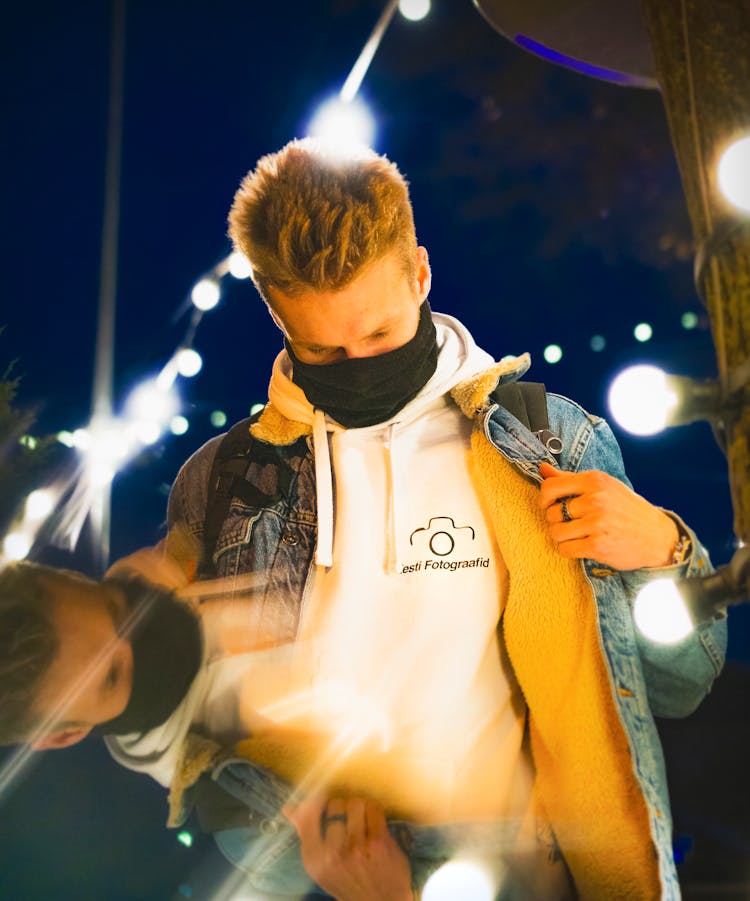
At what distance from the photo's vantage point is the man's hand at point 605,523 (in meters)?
0.96

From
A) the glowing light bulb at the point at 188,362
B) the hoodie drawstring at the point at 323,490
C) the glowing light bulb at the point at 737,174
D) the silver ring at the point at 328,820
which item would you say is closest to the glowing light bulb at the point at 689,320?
the glowing light bulb at the point at 737,174

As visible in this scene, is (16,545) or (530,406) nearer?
(530,406)

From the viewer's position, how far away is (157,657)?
1.18 meters

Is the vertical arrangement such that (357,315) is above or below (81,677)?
above

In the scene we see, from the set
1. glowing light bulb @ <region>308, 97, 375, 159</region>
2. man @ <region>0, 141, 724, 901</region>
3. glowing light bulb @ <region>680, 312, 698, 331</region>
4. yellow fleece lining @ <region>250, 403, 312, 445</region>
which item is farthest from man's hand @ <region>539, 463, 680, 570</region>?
glowing light bulb @ <region>308, 97, 375, 159</region>

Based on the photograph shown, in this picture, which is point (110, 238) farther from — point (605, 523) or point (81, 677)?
point (605, 523)

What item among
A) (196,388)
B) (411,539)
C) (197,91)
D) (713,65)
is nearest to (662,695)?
(411,539)

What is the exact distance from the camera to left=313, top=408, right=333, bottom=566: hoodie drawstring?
1146mm

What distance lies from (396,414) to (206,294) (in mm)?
597

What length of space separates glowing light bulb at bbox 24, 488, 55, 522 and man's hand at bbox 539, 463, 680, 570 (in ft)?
3.30

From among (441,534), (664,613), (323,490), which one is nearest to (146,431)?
(323,490)

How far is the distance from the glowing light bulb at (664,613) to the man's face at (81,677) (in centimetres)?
87

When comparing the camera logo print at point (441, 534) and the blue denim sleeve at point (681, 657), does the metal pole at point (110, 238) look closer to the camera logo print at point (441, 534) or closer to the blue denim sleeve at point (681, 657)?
the camera logo print at point (441, 534)

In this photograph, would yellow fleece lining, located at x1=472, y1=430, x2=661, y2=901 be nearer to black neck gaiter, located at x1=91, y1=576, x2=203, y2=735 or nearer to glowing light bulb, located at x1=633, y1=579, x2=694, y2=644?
glowing light bulb, located at x1=633, y1=579, x2=694, y2=644
